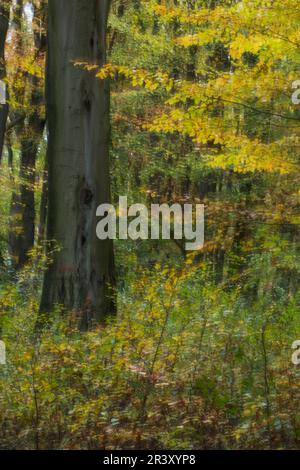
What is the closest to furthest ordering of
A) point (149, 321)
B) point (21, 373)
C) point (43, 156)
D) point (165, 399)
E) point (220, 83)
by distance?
point (165, 399) < point (21, 373) < point (149, 321) < point (220, 83) < point (43, 156)

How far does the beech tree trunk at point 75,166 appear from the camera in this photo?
1023cm

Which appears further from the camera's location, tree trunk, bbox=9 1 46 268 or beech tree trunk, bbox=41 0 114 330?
tree trunk, bbox=9 1 46 268

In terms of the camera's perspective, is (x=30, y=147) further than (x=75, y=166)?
Yes

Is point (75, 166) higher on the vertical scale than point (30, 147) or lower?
lower

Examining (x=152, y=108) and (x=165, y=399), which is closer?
(x=165, y=399)

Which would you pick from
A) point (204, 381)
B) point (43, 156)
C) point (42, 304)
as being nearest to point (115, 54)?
point (43, 156)

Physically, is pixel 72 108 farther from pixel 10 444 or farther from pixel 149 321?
pixel 10 444

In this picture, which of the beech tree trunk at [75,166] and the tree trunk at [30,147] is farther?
the tree trunk at [30,147]

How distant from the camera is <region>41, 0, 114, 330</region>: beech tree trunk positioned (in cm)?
1023

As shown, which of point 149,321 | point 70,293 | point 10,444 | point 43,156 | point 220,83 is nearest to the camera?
point 10,444

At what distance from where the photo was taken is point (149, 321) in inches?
282

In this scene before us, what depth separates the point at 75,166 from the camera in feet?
33.7

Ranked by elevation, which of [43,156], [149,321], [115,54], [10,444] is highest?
[115,54]
